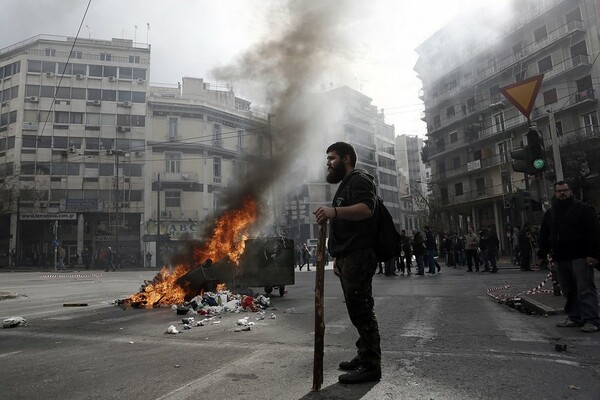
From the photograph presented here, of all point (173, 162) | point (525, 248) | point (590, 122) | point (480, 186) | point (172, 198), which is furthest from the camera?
point (173, 162)

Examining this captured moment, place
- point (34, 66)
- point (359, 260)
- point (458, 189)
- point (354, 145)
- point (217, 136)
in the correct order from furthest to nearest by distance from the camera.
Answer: point (458, 189), point (34, 66), point (217, 136), point (354, 145), point (359, 260)

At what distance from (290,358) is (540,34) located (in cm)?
3790

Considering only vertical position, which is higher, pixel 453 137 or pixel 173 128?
pixel 173 128

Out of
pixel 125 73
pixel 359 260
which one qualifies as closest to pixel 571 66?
pixel 359 260

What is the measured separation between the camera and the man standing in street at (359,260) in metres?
2.97

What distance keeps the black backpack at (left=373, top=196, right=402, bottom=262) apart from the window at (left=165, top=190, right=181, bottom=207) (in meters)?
38.6

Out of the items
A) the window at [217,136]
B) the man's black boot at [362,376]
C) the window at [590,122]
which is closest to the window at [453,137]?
the window at [590,122]

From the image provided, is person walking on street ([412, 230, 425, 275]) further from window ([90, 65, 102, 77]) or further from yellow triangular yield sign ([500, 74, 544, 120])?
window ([90, 65, 102, 77])

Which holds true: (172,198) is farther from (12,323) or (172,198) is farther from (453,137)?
(12,323)

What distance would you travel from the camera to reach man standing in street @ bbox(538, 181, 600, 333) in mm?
4742

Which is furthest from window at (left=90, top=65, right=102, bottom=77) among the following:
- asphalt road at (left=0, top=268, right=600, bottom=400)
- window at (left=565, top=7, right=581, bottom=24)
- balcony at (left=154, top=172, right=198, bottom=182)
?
window at (left=565, top=7, right=581, bottom=24)

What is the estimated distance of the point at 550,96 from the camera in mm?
31828

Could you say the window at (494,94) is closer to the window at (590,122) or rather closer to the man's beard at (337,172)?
the window at (590,122)

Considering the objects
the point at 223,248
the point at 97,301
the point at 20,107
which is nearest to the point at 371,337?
the point at 223,248
